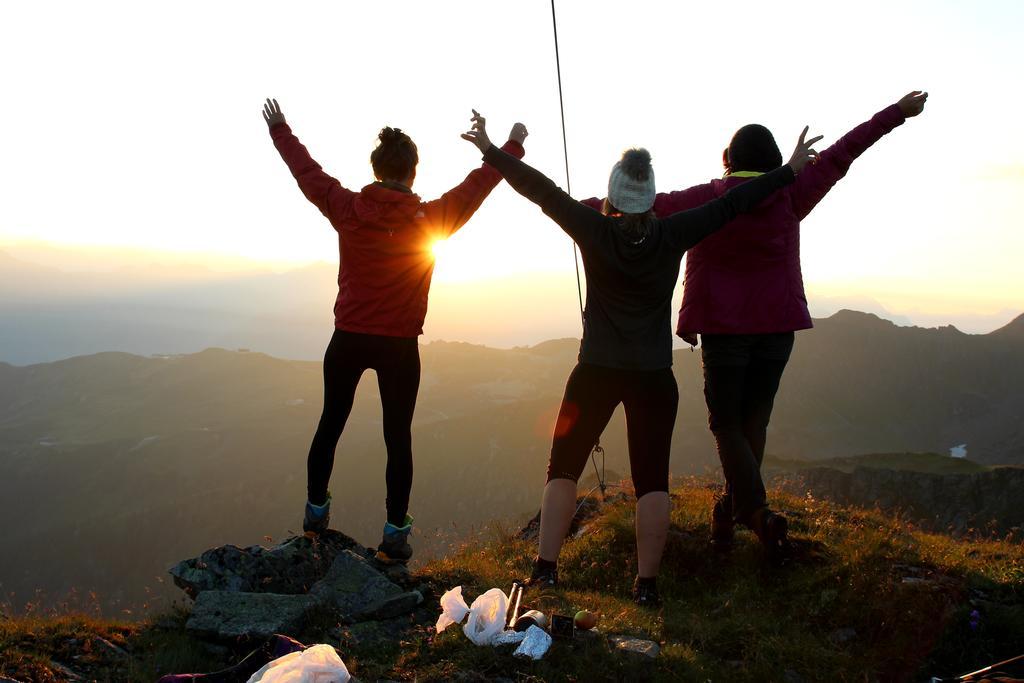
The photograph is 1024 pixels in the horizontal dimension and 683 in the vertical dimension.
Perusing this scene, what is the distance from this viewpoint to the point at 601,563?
20.0 ft

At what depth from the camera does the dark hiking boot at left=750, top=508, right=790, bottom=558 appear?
16.4 feet

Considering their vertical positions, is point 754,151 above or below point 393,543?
above

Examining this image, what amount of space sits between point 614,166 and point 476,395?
181 meters

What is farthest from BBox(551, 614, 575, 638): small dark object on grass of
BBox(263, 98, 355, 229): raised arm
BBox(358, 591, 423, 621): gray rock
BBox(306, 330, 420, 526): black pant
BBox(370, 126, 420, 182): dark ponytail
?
BBox(370, 126, 420, 182): dark ponytail

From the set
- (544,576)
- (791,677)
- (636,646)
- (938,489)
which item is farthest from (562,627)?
(938,489)

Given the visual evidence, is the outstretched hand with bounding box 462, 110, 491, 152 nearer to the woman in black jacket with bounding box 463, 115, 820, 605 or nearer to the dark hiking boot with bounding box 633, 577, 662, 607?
the woman in black jacket with bounding box 463, 115, 820, 605

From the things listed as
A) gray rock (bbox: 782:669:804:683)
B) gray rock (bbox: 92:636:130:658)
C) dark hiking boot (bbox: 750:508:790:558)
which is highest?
dark hiking boot (bbox: 750:508:790:558)

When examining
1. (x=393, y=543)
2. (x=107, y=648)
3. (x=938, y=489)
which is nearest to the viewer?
(x=107, y=648)

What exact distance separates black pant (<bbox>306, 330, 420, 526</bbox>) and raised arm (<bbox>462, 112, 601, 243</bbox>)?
1628 mm

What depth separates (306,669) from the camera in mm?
3258

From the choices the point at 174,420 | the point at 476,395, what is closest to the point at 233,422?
the point at 174,420

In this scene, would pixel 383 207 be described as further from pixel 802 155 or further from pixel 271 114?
pixel 802 155

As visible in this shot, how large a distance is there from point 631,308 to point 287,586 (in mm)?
3619

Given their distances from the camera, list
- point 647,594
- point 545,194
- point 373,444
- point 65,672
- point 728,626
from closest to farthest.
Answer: point 65,672, point 545,194, point 728,626, point 647,594, point 373,444
